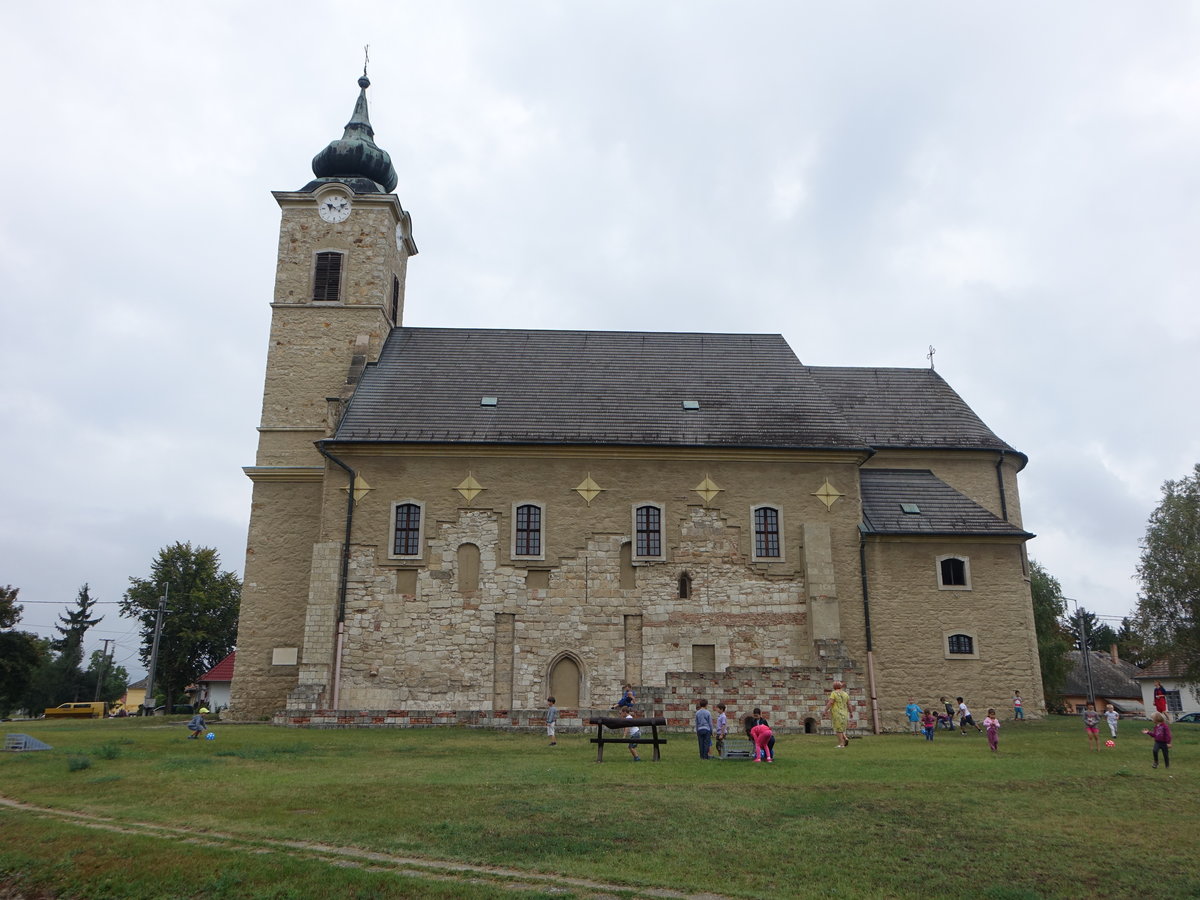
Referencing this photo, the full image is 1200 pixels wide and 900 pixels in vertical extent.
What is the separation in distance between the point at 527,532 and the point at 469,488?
2402 millimetres

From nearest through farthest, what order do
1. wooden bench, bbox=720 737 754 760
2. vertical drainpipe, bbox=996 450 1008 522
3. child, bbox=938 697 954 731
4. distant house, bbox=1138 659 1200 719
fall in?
wooden bench, bbox=720 737 754 760
child, bbox=938 697 954 731
vertical drainpipe, bbox=996 450 1008 522
distant house, bbox=1138 659 1200 719

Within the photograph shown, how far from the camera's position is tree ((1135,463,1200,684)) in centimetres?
3791

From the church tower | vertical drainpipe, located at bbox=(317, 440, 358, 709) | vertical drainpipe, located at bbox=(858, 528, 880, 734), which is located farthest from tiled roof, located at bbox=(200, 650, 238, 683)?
vertical drainpipe, located at bbox=(858, 528, 880, 734)

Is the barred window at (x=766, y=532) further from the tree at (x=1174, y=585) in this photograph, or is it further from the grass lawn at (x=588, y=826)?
the tree at (x=1174, y=585)

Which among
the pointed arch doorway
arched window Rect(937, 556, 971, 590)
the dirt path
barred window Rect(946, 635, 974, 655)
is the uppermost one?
arched window Rect(937, 556, 971, 590)

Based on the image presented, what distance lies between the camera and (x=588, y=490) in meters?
30.7

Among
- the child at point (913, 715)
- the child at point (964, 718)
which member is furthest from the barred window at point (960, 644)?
the child at point (913, 715)

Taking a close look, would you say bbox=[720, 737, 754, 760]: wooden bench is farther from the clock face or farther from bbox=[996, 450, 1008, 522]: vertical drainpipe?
the clock face

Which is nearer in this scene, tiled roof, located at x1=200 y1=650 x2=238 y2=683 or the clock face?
the clock face

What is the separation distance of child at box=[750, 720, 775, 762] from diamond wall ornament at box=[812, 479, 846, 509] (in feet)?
46.6

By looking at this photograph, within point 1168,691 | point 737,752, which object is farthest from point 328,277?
point 1168,691

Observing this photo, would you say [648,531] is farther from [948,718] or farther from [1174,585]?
[1174,585]

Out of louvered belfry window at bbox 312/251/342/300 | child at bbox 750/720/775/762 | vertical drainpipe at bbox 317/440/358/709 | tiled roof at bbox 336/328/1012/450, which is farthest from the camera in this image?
louvered belfry window at bbox 312/251/342/300

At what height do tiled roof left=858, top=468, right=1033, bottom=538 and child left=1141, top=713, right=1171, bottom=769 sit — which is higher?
tiled roof left=858, top=468, right=1033, bottom=538
